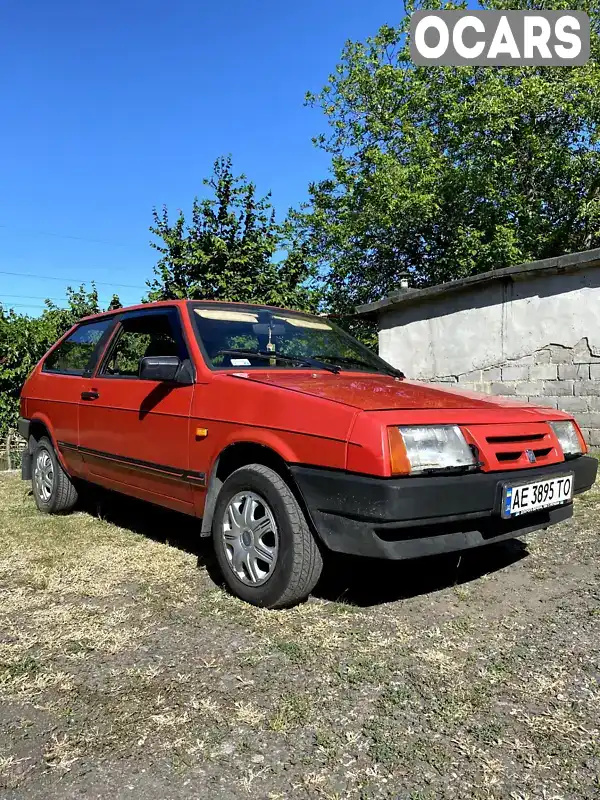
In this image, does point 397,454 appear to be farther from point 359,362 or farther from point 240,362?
point 359,362

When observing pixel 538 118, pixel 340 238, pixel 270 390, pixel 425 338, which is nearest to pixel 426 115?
pixel 538 118

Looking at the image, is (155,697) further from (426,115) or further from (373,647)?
(426,115)

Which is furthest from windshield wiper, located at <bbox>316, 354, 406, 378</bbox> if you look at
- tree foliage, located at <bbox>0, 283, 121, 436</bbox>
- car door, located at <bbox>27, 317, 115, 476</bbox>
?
tree foliage, located at <bbox>0, 283, 121, 436</bbox>

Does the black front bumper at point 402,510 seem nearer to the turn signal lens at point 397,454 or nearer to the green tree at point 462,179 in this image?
the turn signal lens at point 397,454

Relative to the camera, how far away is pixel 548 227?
65.5 ft

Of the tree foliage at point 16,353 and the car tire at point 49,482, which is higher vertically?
the tree foliage at point 16,353

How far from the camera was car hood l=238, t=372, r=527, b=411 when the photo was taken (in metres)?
2.70

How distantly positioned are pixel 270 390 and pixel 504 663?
1.55 m

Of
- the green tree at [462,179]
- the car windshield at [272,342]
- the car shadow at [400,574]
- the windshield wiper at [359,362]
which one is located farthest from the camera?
the green tree at [462,179]

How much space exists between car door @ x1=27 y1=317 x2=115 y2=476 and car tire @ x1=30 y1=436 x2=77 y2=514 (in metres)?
0.20

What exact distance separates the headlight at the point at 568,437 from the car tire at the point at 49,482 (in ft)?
11.9

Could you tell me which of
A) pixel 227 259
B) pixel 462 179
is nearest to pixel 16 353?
pixel 227 259

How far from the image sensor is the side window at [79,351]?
14.8 feet

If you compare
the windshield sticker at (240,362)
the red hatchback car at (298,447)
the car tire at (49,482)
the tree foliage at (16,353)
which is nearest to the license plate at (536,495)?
the red hatchback car at (298,447)
